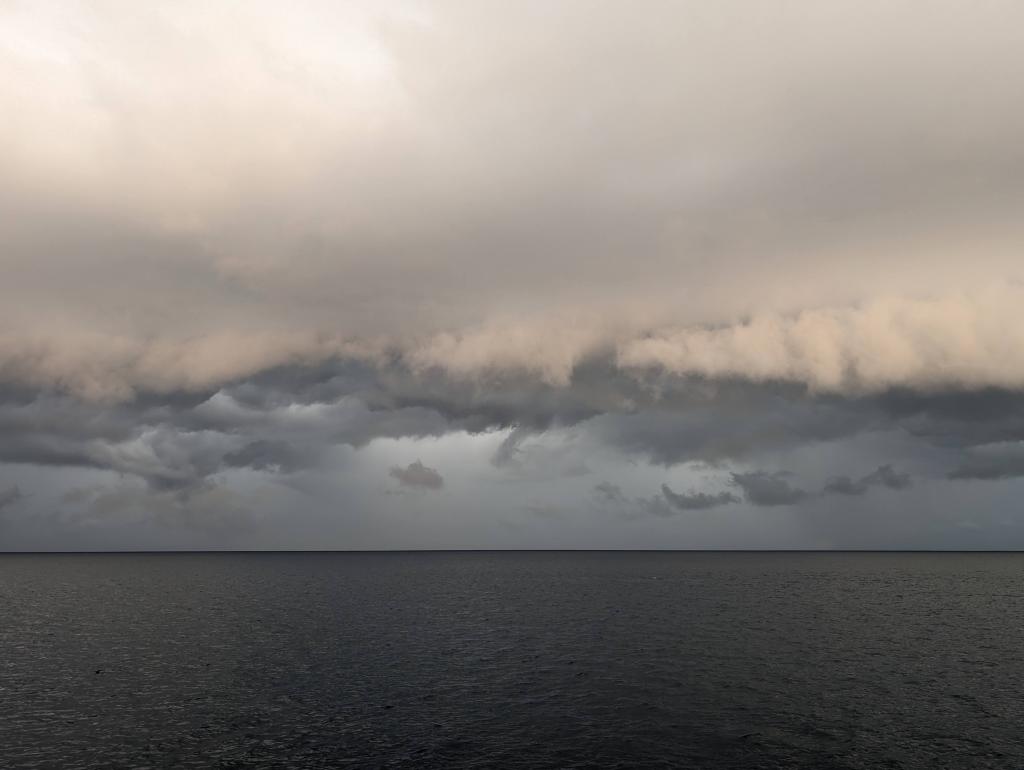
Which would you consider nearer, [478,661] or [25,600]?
[478,661]

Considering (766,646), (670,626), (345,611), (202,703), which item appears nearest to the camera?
(202,703)

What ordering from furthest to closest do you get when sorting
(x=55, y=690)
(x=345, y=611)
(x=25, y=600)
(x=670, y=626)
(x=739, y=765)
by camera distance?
(x=25, y=600)
(x=345, y=611)
(x=670, y=626)
(x=55, y=690)
(x=739, y=765)

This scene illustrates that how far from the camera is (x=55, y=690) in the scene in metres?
66.6

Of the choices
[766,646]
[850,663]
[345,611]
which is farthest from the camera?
[345,611]

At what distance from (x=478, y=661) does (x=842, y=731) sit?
140ft

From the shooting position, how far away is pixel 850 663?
81375 mm

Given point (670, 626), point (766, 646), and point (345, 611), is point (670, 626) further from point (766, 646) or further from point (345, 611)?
point (345, 611)

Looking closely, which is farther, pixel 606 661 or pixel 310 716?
pixel 606 661

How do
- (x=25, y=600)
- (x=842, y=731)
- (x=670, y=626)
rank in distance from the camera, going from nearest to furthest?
(x=842, y=731), (x=670, y=626), (x=25, y=600)

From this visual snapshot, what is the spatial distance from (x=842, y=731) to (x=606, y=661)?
32.7m

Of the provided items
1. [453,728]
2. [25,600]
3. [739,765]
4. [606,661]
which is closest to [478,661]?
[606,661]

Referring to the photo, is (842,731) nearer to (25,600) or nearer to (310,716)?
(310,716)

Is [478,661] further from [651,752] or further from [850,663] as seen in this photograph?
[850,663]

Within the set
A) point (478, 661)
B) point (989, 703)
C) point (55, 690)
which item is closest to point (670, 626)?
point (478, 661)
